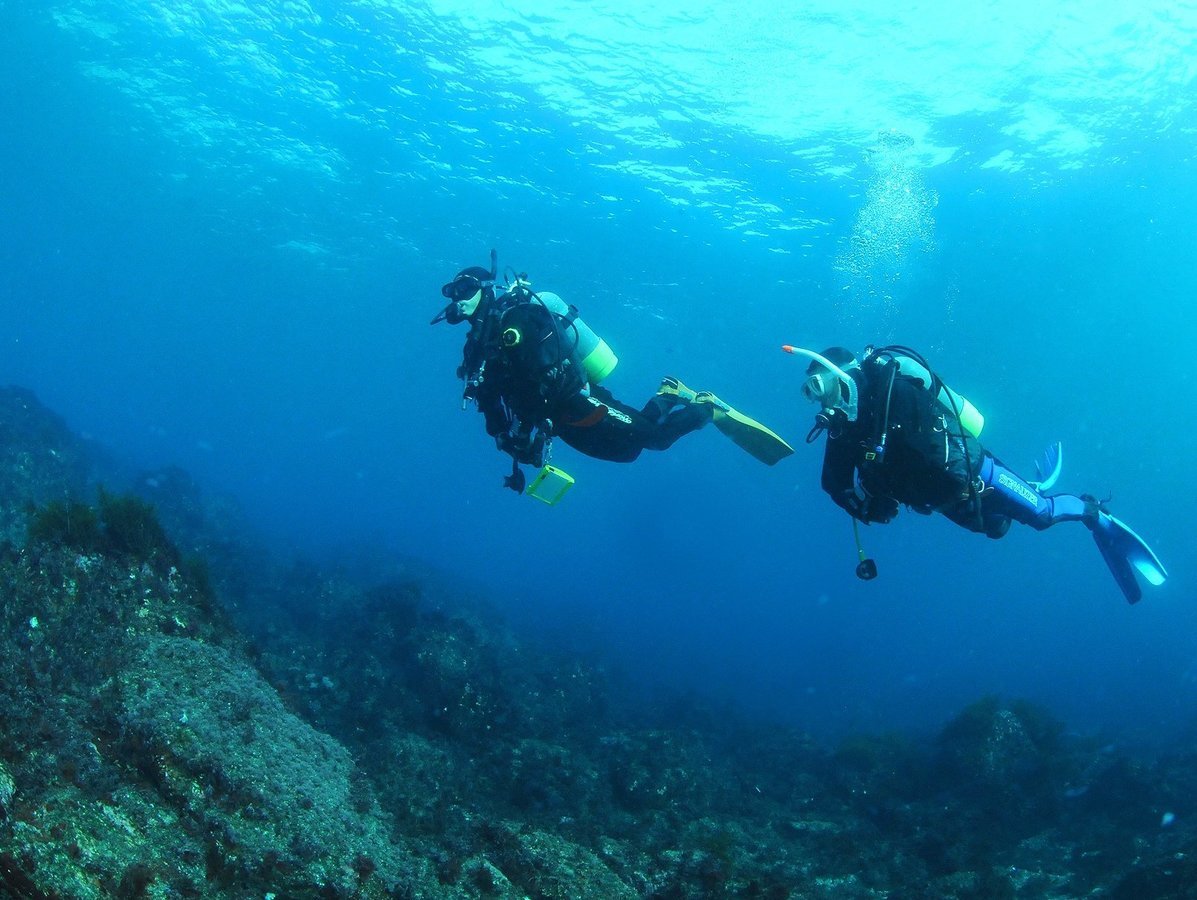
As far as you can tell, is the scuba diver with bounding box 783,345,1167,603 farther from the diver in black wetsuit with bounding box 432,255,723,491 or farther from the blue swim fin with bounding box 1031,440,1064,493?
the diver in black wetsuit with bounding box 432,255,723,491

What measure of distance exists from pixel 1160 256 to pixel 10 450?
41825 millimetres

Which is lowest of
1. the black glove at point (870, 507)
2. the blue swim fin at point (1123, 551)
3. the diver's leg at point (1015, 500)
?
the black glove at point (870, 507)

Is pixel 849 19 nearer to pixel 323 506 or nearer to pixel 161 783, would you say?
pixel 161 783

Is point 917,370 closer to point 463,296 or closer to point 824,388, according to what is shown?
point 824,388

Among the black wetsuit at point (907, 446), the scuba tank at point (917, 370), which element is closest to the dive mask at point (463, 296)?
the black wetsuit at point (907, 446)

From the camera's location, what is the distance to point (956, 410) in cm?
636

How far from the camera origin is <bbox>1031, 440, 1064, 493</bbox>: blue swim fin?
7.18m

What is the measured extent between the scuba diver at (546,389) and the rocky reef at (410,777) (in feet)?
10.7

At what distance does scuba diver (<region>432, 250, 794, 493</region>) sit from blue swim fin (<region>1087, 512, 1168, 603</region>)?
372cm

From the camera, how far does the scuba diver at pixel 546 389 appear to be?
636 cm

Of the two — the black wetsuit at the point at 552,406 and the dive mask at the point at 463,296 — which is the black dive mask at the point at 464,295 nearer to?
the dive mask at the point at 463,296

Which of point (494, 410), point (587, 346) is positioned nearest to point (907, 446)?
point (587, 346)

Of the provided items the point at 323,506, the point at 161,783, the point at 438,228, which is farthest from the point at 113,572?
the point at 323,506

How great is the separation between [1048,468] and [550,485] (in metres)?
5.70
